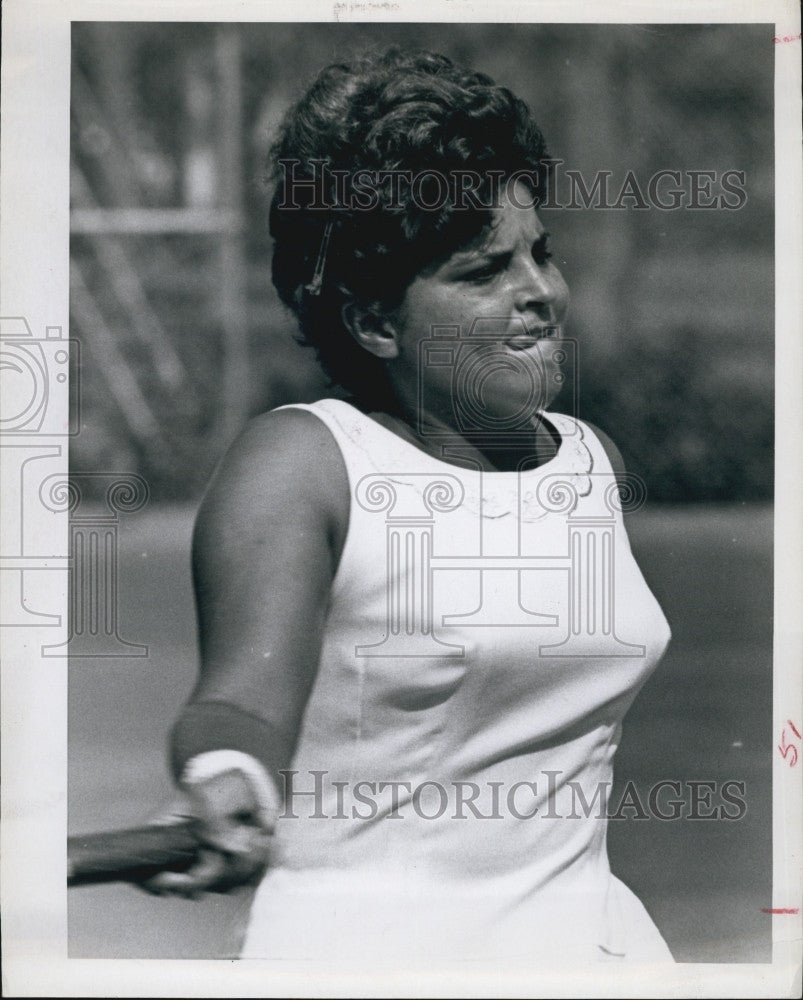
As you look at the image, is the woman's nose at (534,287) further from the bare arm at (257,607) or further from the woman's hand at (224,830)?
the woman's hand at (224,830)

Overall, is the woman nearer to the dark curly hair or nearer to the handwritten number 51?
the dark curly hair

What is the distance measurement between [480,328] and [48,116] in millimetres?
1157

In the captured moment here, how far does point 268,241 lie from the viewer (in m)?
2.84

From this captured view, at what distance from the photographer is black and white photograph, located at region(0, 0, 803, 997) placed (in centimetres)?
280

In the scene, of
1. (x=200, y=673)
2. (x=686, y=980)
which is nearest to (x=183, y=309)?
(x=200, y=673)

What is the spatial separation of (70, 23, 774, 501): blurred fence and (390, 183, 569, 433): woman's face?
0.08 meters

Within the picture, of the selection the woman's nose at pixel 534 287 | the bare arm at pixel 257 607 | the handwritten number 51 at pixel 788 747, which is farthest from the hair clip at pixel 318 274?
the handwritten number 51 at pixel 788 747

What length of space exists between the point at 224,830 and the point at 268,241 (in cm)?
138

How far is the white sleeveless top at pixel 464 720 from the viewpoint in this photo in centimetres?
278

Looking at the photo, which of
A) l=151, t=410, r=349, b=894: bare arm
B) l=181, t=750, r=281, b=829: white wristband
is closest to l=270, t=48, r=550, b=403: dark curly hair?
l=151, t=410, r=349, b=894: bare arm

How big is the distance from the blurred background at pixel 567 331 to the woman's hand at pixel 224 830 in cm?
7

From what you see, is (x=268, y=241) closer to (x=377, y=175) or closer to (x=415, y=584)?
(x=377, y=175)
